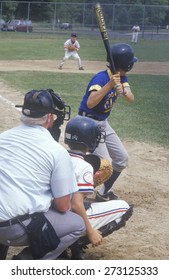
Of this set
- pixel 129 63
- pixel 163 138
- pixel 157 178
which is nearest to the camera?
pixel 129 63

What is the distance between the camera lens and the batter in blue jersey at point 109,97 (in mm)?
5422

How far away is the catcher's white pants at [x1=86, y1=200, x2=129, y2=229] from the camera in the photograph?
449 cm

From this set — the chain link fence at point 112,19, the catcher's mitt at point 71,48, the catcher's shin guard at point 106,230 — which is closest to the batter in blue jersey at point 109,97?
the catcher's shin guard at point 106,230

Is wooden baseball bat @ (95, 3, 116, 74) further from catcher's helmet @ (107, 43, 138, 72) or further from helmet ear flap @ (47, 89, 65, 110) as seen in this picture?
helmet ear flap @ (47, 89, 65, 110)

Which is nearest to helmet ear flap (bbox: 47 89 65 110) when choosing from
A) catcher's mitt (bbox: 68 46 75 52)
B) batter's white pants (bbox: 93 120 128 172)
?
batter's white pants (bbox: 93 120 128 172)

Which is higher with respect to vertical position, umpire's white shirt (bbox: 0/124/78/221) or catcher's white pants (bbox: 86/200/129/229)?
umpire's white shirt (bbox: 0/124/78/221)

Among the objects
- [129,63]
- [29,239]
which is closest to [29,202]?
[29,239]

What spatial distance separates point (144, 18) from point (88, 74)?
28.5 m

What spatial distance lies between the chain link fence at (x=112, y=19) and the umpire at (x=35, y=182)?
134ft

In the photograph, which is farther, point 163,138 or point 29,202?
point 163,138

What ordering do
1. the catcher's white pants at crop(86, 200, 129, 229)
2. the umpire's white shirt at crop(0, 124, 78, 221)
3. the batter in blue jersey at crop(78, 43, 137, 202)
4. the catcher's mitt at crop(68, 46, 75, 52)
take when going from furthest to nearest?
the catcher's mitt at crop(68, 46, 75, 52) < the batter in blue jersey at crop(78, 43, 137, 202) < the catcher's white pants at crop(86, 200, 129, 229) < the umpire's white shirt at crop(0, 124, 78, 221)

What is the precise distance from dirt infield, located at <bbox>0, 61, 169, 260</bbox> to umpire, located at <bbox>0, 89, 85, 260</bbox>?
95 cm
